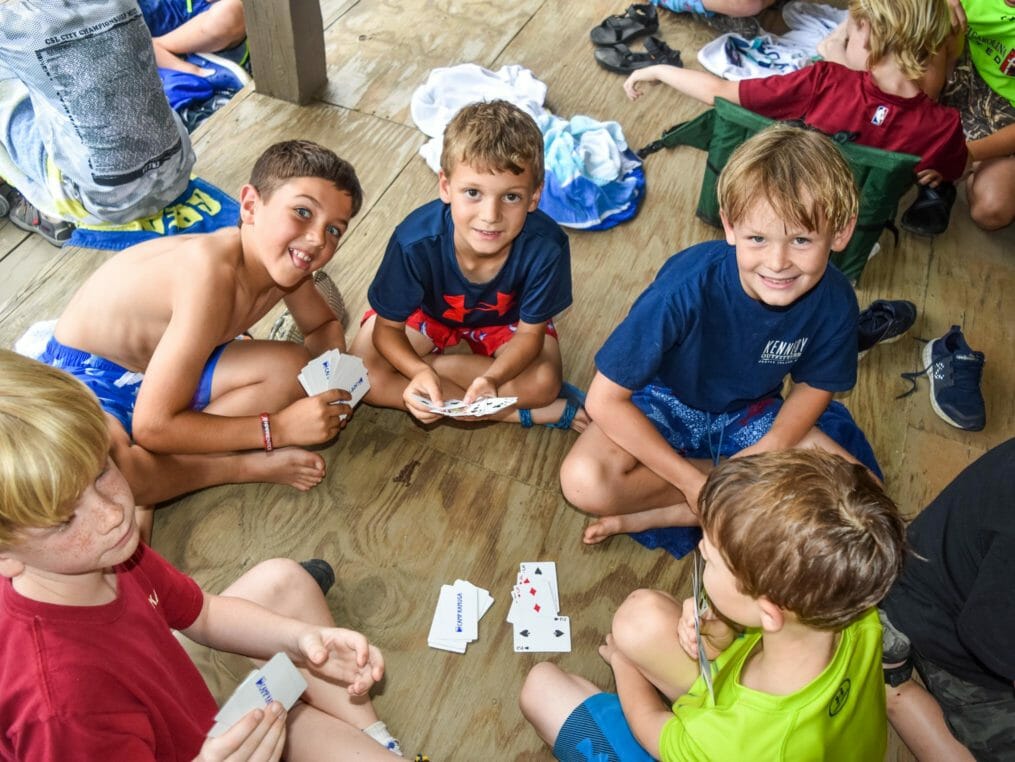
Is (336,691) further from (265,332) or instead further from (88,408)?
(265,332)

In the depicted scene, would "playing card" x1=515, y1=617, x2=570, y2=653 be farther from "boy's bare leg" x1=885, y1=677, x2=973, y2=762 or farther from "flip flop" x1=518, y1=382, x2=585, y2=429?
"boy's bare leg" x1=885, y1=677, x2=973, y2=762

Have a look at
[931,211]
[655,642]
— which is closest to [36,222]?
[655,642]

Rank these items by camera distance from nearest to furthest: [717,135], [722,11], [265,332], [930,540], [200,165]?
1. [930,540]
2. [265,332]
3. [717,135]
4. [200,165]
5. [722,11]

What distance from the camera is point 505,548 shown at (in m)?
2.42

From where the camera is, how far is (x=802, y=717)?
1.45m

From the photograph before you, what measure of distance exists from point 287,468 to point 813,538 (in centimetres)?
154

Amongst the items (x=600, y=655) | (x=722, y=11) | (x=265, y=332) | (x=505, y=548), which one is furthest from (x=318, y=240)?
(x=722, y=11)

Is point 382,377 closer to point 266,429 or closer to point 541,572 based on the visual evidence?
point 266,429

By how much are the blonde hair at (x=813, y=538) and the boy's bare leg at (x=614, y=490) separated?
2.89 ft

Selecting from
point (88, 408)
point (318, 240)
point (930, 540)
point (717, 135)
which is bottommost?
point (930, 540)

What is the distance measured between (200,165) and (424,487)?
1653 millimetres

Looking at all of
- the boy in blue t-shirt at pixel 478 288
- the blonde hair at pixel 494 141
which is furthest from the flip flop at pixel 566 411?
the blonde hair at pixel 494 141

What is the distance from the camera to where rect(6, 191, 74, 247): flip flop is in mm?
3104

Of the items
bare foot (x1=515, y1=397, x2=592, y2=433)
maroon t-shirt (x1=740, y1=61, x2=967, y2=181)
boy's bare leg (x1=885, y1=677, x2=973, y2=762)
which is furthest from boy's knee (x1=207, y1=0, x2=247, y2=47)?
boy's bare leg (x1=885, y1=677, x2=973, y2=762)
